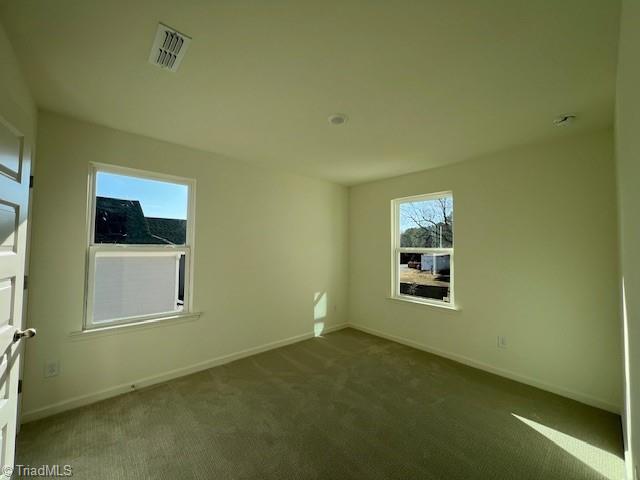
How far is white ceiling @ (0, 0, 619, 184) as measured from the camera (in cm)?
127

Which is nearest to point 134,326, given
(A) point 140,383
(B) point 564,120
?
(A) point 140,383

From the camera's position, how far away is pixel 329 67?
1.64 m

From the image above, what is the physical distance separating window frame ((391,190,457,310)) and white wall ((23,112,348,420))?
0.90 m

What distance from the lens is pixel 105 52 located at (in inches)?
60.7

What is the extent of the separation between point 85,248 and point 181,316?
1073 mm

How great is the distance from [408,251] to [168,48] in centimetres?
350

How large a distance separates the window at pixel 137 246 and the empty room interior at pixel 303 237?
0.8 inches

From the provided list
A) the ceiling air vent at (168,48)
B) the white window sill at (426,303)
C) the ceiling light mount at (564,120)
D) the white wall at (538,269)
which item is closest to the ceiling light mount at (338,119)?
the ceiling air vent at (168,48)

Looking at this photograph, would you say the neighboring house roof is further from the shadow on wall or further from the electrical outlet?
the shadow on wall

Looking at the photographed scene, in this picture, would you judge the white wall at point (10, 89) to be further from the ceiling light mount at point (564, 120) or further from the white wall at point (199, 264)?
the ceiling light mount at point (564, 120)

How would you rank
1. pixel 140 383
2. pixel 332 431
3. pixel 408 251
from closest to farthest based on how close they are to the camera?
1. pixel 332 431
2. pixel 140 383
3. pixel 408 251

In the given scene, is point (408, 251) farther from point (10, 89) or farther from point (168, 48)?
point (10, 89)

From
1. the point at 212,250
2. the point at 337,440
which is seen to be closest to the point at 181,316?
the point at 212,250

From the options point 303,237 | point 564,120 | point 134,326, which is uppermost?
point 564,120
